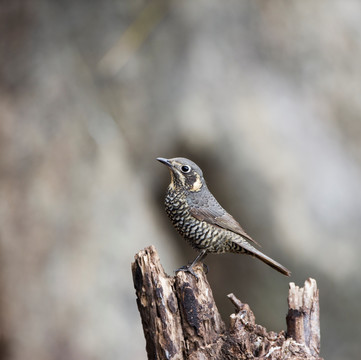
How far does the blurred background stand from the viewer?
5.89 m

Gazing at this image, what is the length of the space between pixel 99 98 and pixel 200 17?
1.51m

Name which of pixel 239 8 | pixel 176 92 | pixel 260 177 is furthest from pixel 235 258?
pixel 239 8

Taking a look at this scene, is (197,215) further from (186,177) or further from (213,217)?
(186,177)

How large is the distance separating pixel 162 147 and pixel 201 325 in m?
3.30

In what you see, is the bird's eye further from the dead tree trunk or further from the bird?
the dead tree trunk

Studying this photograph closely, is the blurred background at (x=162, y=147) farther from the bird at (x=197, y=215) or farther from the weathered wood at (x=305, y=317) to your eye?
the weathered wood at (x=305, y=317)

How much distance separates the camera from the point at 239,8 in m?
6.12

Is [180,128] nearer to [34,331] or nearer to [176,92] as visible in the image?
[176,92]

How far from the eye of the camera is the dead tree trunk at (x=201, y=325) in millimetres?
3219

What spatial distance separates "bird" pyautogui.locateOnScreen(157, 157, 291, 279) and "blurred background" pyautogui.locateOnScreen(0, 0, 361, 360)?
87.1 inches

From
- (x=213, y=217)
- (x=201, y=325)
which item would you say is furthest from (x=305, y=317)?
(x=213, y=217)

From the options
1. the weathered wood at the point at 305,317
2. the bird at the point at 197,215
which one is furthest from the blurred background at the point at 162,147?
the weathered wood at the point at 305,317

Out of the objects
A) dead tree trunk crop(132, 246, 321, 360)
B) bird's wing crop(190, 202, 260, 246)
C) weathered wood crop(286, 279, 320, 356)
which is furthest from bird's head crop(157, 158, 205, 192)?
weathered wood crop(286, 279, 320, 356)

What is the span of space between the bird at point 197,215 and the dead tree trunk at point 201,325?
0.41 m
